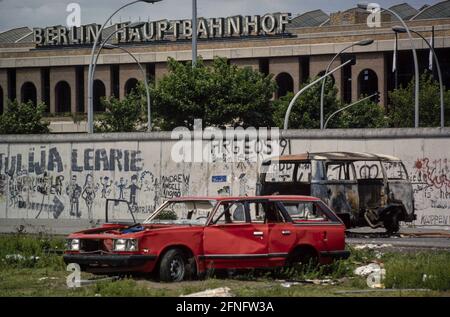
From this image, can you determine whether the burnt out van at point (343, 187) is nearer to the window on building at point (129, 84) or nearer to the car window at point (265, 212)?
the car window at point (265, 212)

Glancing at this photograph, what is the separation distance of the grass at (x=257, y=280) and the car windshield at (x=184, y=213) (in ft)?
3.12

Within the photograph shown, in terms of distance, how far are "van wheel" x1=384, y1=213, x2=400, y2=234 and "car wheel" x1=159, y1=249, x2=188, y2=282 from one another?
10631 millimetres

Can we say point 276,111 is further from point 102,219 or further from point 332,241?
point 332,241

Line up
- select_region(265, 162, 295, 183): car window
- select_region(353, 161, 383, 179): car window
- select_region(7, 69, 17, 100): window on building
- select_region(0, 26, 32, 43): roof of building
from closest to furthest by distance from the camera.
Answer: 1. select_region(265, 162, 295, 183): car window
2. select_region(353, 161, 383, 179): car window
3. select_region(7, 69, 17, 100): window on building
4. select_region(0, 26, 32, 43): roof of building

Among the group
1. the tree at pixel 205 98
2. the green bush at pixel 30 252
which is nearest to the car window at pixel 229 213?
the green bush at pixel 30 252

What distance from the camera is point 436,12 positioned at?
83688mm

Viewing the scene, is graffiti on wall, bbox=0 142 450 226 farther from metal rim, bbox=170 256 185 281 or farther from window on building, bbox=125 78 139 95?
window on building, bbox=125 78 139 95

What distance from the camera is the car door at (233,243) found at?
46.0ft

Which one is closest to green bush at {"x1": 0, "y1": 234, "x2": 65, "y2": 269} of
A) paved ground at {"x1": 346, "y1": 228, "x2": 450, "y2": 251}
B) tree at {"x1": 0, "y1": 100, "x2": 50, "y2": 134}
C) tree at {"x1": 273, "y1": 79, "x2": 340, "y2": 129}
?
paved ground at {"x1": 346, "y1": 228, "x2": 450, "y2": 251}

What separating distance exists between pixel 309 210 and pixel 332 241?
2.29 ft

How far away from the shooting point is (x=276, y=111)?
59.7 metres

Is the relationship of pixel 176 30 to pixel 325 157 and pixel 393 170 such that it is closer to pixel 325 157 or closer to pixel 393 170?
pixel 393 170

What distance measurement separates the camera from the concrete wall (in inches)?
1105

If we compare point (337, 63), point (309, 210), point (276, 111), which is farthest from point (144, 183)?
point (337, 63)
